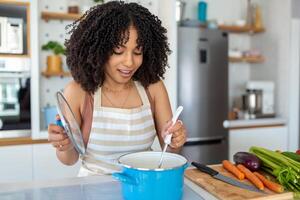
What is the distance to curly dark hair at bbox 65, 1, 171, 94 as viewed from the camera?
2.98 ft

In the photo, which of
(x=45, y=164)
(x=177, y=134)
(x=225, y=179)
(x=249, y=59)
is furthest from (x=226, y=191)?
(x=249, y=59)

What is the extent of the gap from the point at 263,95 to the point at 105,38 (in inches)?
87.2

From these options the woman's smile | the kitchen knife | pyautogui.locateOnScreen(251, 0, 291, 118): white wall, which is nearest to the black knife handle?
the kitchen knife

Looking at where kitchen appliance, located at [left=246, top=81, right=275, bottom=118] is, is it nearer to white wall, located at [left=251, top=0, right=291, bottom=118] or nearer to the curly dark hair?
white wall, located at [left=251, top=0, right=291, bottom=118]

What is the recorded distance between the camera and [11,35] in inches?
78.0

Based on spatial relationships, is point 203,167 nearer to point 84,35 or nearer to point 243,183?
point 243,183

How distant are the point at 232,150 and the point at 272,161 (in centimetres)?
178

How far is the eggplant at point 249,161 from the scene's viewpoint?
3.14 ft

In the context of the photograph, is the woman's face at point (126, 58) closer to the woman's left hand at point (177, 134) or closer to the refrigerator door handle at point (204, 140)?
the woman's left hand at point (177, 134)

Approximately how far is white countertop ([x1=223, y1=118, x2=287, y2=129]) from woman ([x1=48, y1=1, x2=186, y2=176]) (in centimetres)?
158

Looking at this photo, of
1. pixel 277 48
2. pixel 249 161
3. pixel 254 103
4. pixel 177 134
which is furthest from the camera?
pixel 277 48

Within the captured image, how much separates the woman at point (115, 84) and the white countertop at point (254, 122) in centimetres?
158

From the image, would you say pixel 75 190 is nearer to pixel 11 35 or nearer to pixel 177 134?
pixel 177 134

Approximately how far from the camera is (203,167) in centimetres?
95
